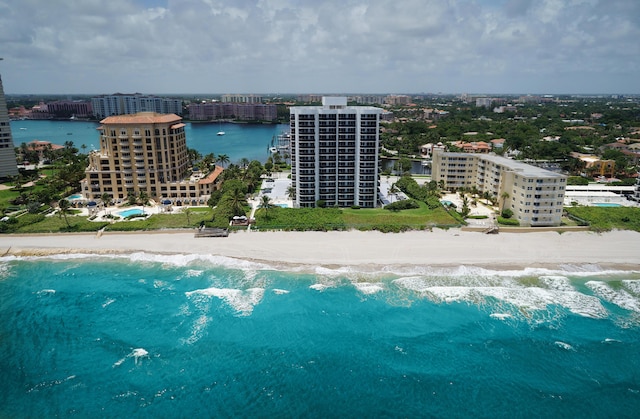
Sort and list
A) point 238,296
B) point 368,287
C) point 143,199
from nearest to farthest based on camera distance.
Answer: point 238,296, point 368,287, point 143,199

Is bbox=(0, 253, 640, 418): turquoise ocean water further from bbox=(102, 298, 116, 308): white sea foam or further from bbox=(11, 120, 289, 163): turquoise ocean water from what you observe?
bbox=(11, 120, 289, 163): turquoise ocean water

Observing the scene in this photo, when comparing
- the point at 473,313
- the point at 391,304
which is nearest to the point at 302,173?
the point at 391,304

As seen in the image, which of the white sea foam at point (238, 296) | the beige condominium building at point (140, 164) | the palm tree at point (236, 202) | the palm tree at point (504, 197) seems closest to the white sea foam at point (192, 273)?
the white sea foam at point (238, 296)

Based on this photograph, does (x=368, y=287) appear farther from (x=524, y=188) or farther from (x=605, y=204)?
(x=605, y=204)

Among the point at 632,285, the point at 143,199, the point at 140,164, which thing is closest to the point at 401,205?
the point at 632,285

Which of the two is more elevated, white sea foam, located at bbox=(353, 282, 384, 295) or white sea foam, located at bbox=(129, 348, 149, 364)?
white sea foam, located at bbox=(353, 282, 384, 295)

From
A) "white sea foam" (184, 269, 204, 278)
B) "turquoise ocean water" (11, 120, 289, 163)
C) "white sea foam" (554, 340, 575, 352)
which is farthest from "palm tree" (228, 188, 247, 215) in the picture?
"turquoise ocean water" (11, 120, 289, 163)

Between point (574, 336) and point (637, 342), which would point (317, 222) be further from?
point (637, 342)

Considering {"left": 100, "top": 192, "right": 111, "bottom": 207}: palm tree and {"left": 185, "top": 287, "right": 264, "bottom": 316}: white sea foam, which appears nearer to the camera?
{"left": 185, "top": 287, "right": 264, "bottom": 316}: white sea foam
